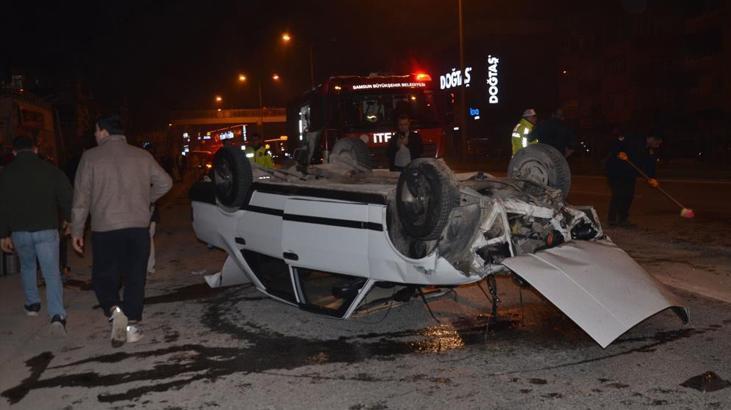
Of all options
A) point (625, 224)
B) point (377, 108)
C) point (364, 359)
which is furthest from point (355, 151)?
point (377, 108)

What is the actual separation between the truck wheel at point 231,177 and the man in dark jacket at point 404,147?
11.0 feet

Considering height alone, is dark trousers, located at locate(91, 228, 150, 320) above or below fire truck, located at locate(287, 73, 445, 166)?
below

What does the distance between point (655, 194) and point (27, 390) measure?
Answer: 14.8 metres

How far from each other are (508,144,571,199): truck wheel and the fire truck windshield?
31.3 ft

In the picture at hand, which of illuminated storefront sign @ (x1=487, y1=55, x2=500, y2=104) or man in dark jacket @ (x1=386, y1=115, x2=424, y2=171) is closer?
man in dark jacket @ (x1=386, y1=115, x2=424, y2=171)

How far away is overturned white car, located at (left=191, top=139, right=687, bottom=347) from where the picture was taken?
15.8ft

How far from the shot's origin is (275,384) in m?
4.52

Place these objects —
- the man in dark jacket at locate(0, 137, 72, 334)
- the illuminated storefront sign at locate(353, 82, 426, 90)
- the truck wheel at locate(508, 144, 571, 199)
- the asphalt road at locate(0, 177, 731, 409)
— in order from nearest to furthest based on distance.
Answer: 1. the asphalt road at locate(0, 177, 731, 409)
2. the man in dark jacket at locate(0, 137, 72, 334)
3. the truck wheel at locate(508, 144, 571, 199)
4. the illuminated storefront sign at locate(353, 82, 426, 90)

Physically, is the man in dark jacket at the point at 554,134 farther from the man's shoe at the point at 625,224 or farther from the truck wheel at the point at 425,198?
the truck wheel at the point at 425,198

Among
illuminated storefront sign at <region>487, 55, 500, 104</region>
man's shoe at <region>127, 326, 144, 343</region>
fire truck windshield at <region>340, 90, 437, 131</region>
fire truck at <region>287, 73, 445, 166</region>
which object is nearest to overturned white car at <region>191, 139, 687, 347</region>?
man's shoe at <region>127, 326, 144, 343</region>

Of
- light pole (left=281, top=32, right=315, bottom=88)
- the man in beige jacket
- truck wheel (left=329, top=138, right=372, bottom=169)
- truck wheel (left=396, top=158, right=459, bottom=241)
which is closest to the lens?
truck wheel (left=396, top=158, right=459, bottom=241)

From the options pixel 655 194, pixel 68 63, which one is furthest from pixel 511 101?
pixel 655 194

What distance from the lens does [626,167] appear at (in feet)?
36.8

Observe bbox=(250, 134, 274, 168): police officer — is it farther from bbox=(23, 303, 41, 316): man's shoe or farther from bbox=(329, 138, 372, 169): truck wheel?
bbox=(23, 303, 41, 316): man's shoe
